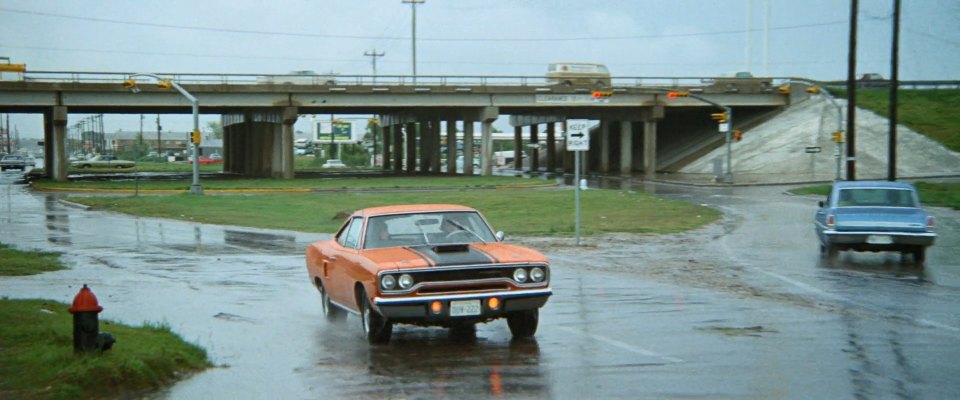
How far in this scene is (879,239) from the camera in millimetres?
20109

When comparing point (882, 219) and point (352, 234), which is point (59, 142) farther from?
point (352, 234)

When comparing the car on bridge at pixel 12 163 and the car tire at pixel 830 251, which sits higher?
the car tire at pixel 830 251

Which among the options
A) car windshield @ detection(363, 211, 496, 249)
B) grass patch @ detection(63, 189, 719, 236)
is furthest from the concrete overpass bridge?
car windshield @ detection(363, 211, 496, 249)

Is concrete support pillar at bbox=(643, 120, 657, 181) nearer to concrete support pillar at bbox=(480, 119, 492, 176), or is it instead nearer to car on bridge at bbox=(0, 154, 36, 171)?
concrete support pillar at bbox=(480, 119, 492, 176)

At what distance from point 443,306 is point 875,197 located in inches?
558

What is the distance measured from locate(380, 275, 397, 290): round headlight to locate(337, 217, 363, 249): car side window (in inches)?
56.8

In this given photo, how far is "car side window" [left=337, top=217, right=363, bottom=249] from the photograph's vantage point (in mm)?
11828

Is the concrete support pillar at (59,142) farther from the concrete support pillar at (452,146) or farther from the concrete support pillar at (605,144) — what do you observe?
the concrete support pillar at (605,144)

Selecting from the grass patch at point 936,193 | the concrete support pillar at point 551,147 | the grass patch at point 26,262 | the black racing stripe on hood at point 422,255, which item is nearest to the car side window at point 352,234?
the black racing stripe on hood at point 422,255

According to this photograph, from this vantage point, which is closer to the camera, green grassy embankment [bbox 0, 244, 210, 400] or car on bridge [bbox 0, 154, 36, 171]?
green grassy embankment [bbox 0, 244, 210, 400]

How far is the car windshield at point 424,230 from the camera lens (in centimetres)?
1148

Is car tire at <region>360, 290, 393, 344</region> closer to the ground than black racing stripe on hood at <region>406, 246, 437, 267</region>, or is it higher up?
closer to the ground

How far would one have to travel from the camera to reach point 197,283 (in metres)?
16.7

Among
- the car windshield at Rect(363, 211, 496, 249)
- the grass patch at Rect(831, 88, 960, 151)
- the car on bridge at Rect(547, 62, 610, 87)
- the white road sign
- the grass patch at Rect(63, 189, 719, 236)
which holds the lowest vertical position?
the grass patch at Rect(63, 189, 719, 236)
